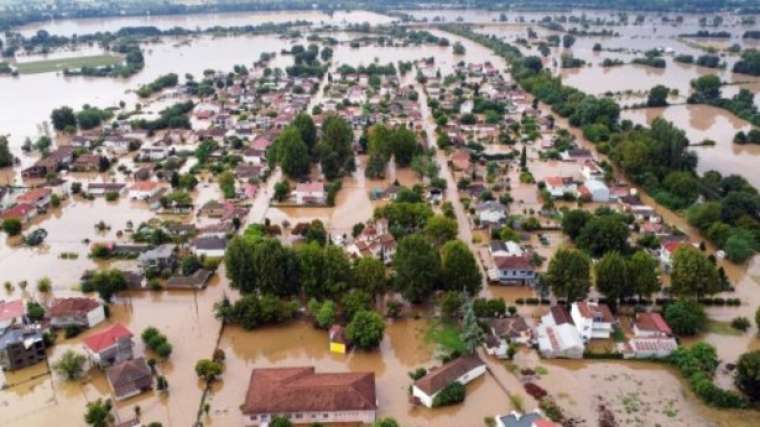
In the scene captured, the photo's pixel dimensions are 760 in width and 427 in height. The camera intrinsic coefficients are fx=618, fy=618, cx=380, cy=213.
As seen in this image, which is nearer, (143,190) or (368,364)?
(368,364)

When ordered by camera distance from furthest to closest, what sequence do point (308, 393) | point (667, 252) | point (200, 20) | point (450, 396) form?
point (200, 20) < point (667, 252) < point (450, 396) < point (308, 393)

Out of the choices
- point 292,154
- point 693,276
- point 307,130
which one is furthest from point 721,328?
point 307,130

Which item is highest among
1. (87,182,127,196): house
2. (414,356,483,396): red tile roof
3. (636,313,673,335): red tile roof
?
(87,182,127,196): house

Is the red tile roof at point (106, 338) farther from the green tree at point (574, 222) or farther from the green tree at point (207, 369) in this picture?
the green tree at point (574, 222)

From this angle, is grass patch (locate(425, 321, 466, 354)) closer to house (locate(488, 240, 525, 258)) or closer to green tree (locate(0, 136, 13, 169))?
house (locate(488, 240, 525, 258))

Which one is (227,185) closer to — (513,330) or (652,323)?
(513,330)

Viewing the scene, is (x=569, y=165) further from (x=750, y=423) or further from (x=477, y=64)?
(x=477, y=64)

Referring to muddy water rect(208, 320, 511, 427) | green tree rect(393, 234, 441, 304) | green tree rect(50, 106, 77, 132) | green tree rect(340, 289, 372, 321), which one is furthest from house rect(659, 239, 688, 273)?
green tree rect(50, 106, 77, 132)
